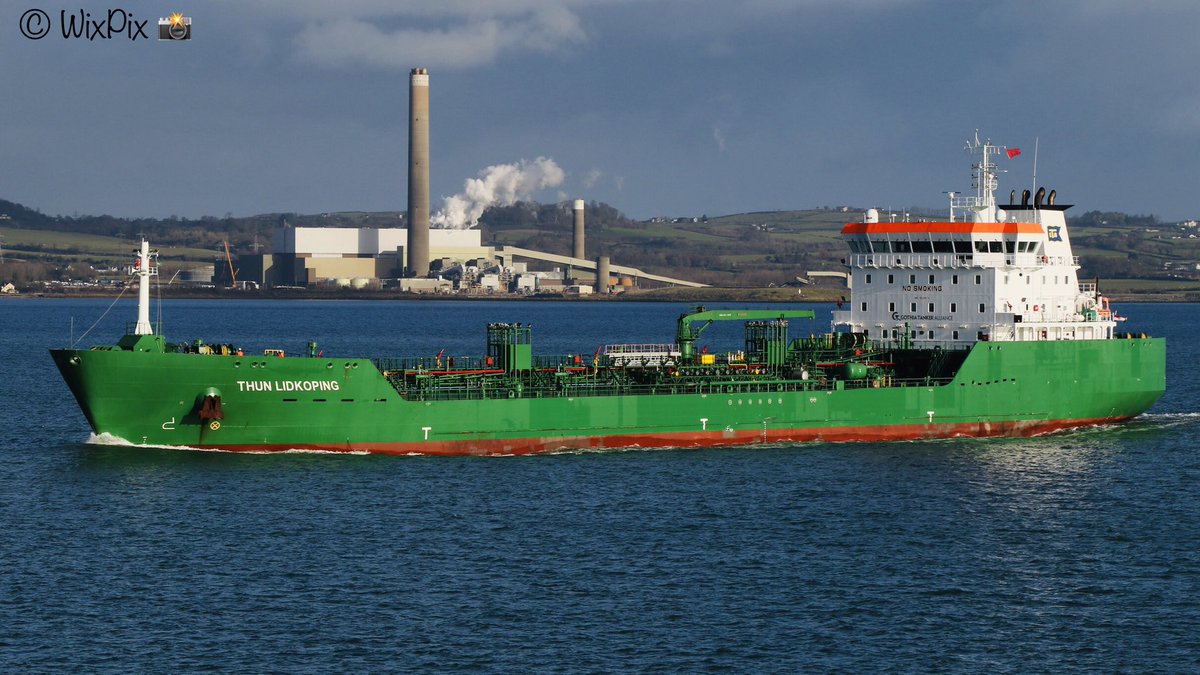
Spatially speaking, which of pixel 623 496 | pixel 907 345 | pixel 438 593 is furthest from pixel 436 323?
pixel 438 593

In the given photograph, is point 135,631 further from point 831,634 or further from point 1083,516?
point 1083,516

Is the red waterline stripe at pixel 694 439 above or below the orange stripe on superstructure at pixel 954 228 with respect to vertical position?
below

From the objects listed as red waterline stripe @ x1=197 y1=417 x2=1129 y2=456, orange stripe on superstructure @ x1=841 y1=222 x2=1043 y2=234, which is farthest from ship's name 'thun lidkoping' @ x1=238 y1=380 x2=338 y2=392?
orange stripe on superstructure @ x1=841 y1=222 x2=1043 y2=234

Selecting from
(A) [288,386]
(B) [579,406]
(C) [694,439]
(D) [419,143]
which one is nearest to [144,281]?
(A) [288,386]

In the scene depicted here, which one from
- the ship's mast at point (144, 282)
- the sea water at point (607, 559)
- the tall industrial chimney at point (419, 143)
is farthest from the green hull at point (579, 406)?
the tall industrial chimney at point (419, 143)

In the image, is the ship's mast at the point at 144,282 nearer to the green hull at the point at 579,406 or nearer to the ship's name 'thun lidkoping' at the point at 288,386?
the green hull at the point at 579,406

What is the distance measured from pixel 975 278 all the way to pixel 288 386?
25.3 m

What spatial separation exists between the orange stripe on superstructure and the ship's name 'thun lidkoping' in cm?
1958

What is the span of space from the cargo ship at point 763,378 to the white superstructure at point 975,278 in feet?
0.24

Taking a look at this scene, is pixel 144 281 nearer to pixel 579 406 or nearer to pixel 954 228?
pixel 579 406

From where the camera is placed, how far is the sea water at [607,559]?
28516 mm

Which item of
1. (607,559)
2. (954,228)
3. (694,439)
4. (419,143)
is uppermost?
(419,143)

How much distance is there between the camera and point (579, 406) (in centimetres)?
4872

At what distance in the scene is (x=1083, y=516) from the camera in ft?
132
